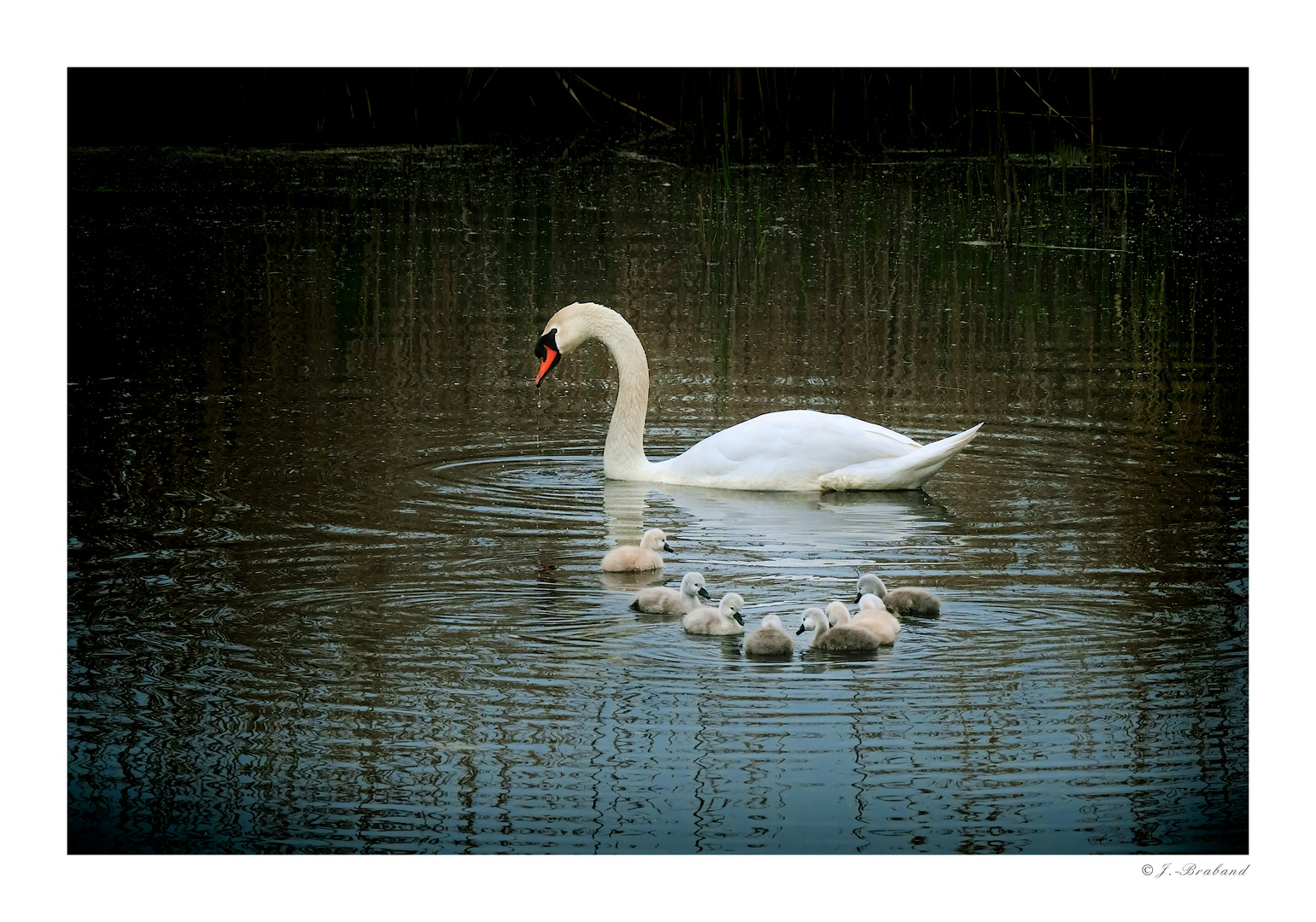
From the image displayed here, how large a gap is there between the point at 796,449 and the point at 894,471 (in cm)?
56

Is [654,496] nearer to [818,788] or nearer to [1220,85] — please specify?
[818,788]

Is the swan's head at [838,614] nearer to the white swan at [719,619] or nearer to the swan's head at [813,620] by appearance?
the swan's head at [813,620]

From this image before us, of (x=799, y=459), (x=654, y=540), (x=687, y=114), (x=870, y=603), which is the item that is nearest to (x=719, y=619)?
(x=870, y=603)

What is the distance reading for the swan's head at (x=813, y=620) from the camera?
7.09m

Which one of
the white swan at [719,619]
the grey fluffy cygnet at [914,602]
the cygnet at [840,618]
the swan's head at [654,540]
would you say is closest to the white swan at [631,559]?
the swan's head at [654,540]

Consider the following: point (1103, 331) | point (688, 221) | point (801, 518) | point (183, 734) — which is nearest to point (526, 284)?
point (688, 221)

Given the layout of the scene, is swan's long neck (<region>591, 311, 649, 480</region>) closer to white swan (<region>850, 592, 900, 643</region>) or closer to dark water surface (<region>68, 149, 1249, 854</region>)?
dark water surface (<region>68, 149, 1249, 854</region>)

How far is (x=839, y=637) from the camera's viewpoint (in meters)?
7.00

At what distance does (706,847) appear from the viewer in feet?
18.2

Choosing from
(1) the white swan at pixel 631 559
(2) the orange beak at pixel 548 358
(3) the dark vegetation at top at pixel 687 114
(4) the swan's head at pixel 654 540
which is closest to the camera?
(1) the white swan at pixel 631 559

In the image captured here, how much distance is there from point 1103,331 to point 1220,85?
2478mm

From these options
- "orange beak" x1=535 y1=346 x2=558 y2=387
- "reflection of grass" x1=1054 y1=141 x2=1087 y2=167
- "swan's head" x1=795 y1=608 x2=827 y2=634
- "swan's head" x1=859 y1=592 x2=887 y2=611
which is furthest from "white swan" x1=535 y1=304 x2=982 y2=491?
"reflection of grass" x1=1054 y1=141 x2=1087 y2=167

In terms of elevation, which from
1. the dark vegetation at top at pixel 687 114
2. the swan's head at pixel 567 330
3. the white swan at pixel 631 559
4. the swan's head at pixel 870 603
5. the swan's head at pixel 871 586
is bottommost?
the swan's head at pixel 870 603

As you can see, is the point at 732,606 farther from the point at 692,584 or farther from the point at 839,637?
the point at 839,637
